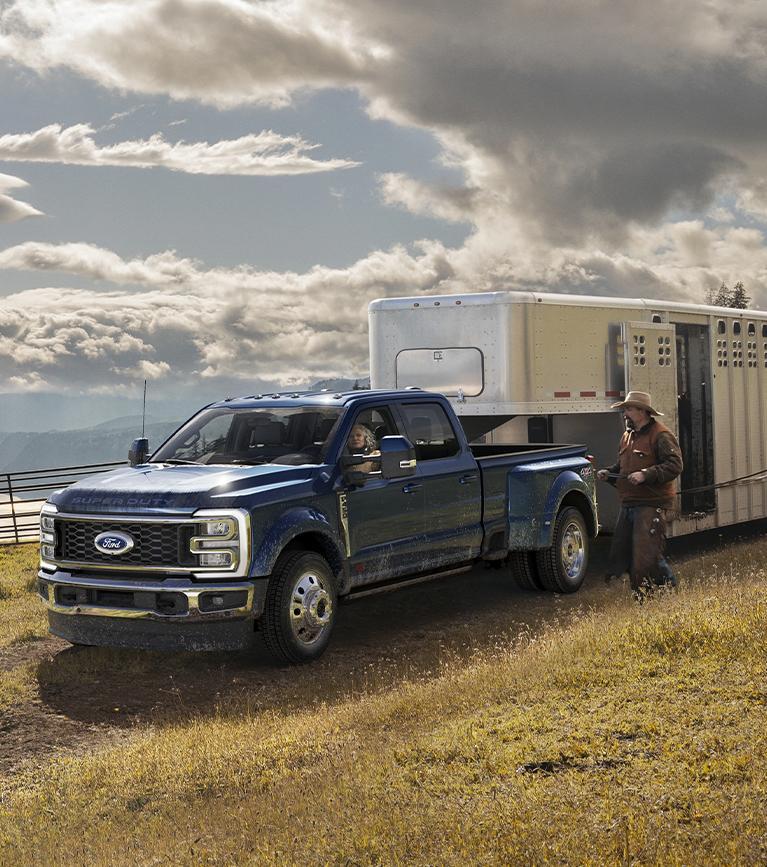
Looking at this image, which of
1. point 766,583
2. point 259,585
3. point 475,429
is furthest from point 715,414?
point 259,585

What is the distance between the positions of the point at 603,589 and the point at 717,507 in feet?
17.2

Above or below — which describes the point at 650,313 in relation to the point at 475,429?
above

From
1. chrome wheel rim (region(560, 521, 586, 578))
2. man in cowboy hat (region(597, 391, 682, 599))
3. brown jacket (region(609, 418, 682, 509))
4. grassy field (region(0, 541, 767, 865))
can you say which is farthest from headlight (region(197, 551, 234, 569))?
chrome wheel rim (region(560, 521, 586, 578))

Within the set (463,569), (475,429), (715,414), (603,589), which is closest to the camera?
(463,569)

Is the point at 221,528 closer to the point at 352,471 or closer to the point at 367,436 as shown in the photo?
the point at 352,471

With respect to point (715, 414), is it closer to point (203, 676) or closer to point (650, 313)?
point (650, 313)

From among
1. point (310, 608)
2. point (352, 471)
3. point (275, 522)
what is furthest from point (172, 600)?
point (352, 471)

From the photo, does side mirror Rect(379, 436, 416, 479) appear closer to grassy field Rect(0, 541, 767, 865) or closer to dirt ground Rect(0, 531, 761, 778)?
dirt ground Rect(0, 531, 761, 778)

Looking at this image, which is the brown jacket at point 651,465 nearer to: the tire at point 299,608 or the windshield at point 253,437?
the windshield at point 253,437

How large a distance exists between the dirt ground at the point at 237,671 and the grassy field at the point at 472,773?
0.94 ft

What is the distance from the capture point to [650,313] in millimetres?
15250

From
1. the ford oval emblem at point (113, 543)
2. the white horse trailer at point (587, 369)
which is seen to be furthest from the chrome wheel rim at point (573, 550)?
the ford oval emblem at point (113, 543)

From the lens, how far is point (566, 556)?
11.9 meters

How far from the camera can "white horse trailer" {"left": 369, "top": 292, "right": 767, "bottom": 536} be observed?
13508 mm
